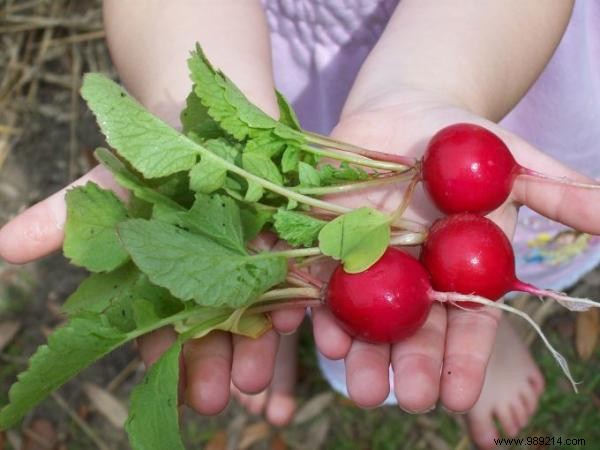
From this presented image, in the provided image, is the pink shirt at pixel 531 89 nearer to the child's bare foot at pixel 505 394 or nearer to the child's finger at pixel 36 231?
the child's bare foot at pixel 505 394

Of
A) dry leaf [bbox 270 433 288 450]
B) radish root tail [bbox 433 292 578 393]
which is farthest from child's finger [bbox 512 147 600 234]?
dry leaf [bbox 270 433 288 450]

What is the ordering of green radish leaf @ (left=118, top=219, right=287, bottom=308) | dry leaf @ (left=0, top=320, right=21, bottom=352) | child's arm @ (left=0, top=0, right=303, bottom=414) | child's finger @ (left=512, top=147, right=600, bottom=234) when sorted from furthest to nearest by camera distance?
1. dry leaf @ (left=0, top=320, right=21, bottom=352)
2. child's arm @ (left=0, top=0, right=303, bottom=414)
3. child's finger @ (left=512, top=147, right=600, bottom=234)
4. green radish leaf @ (left=118, top=219, right=287, bottom=308)

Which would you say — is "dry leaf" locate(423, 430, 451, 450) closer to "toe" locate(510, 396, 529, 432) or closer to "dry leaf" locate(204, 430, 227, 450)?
"toe" locate(510, 396, 529, 432)

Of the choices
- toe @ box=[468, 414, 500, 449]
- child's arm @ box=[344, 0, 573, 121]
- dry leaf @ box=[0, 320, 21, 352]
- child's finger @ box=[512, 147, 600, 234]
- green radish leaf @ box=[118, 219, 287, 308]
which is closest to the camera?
green radish leaf @ box=[118, 219, 287, 308]

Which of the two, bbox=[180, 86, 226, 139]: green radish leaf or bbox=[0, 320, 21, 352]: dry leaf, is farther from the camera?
bbox=[0, 320, 21, 352]: dry leaf

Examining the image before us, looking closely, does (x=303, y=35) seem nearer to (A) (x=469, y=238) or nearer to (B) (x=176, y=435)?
(A) (x=469, y=238)

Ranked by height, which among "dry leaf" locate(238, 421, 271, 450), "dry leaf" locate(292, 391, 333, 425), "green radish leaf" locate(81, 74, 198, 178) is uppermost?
"green radish leaf" locate(81, 74, 198, 178)

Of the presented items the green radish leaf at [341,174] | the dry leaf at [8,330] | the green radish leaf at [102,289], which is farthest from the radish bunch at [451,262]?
the dry leaf at [8,330]

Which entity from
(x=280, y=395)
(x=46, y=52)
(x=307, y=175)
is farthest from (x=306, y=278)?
(x=46, y=52)

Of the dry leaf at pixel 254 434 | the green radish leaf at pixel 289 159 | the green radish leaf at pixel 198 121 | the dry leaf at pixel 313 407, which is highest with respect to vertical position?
the green radish leaf at pixel 198 121
